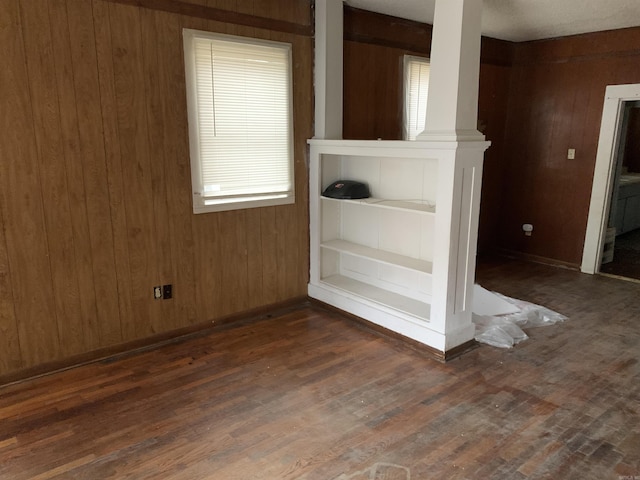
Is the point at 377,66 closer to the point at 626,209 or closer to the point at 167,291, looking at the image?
the point at 167,291

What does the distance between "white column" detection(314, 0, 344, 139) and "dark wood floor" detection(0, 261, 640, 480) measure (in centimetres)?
173

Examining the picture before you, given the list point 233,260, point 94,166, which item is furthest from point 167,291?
point 94,166

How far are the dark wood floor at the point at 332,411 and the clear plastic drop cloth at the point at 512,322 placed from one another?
11 centimetres

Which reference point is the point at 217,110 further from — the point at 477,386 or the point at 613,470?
the point at 613,470

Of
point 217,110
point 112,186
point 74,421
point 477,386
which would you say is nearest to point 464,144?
point 477,386

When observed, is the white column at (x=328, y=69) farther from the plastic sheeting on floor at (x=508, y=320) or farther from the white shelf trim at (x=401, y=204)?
the plastic sheeting on floor at (x=508, y=320)

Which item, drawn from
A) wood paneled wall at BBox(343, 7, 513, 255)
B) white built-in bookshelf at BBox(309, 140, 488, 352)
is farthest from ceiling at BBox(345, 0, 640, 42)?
white built-in bookshelf at BBox(309, 140, 488, 352)

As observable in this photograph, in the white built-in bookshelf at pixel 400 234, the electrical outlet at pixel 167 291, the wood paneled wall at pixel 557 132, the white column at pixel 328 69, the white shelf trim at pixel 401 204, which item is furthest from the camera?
the wood paneled wall at pixel 557 132

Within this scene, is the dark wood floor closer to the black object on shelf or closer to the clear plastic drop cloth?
the clear plastic drop cloth

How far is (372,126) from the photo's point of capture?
180 inches

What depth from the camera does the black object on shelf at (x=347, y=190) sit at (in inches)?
155

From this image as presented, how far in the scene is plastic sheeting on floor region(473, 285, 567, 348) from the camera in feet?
11.8

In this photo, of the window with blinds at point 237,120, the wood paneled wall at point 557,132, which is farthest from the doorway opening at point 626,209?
the window with blinds at point 237,120

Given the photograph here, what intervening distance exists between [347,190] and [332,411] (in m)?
1.85
